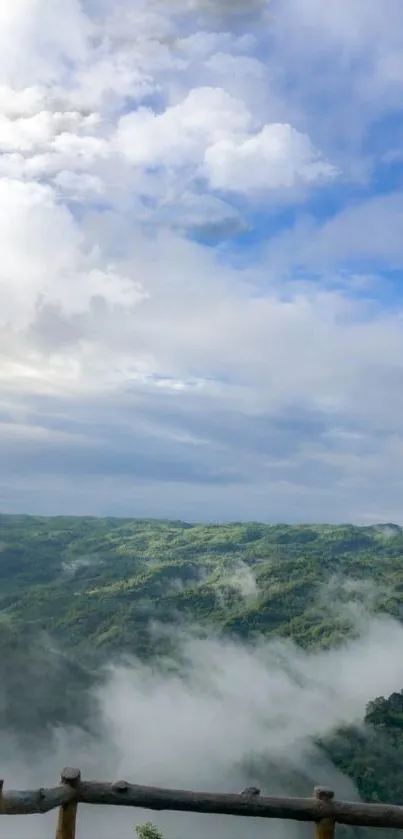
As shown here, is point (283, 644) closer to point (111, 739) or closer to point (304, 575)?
point (304, 575)

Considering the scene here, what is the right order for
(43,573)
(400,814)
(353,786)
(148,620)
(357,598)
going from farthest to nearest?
(43,573) → (357,598) → (148,620) → (353,786) → (400,814)

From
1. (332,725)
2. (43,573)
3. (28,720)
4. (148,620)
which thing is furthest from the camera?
(43,573)

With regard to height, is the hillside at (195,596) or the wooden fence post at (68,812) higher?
the hillside at (195,596)

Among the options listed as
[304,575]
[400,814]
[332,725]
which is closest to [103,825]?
[332,725]

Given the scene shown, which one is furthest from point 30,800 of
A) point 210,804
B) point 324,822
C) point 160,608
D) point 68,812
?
point 160,608

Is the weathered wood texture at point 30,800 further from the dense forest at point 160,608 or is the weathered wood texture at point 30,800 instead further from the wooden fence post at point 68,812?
the dense forest at point 160,608

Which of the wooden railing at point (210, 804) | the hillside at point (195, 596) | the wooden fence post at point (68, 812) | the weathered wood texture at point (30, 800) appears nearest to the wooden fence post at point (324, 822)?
the wooden railing at point (210, 804)

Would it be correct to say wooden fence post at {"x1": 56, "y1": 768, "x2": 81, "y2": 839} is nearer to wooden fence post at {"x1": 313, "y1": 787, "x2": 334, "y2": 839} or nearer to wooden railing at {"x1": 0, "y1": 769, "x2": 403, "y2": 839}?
wooden railing at {"x1": 0, "y1": 769, "x2": 403, "y2": 839}
